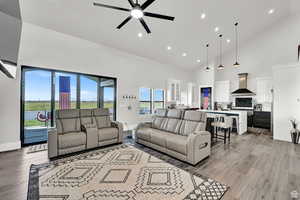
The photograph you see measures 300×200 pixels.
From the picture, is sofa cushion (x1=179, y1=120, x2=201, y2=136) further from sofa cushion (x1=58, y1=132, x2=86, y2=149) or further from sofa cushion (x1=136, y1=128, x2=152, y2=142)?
sofa cushion (x1=58, y1=132, x2=86, y2=149)

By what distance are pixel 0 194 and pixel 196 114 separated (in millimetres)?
3929

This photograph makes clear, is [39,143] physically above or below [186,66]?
below

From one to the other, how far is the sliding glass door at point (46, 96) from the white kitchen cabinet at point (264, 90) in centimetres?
828

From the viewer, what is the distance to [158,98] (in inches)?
307

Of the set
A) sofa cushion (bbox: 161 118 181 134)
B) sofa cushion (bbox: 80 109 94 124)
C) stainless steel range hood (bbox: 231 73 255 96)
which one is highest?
stainless steel range hood (bbox: 231 73 255 96)

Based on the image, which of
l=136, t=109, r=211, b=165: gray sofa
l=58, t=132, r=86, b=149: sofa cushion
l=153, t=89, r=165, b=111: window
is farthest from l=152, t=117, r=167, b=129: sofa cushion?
l=153, t=89, r=165, b=111: window

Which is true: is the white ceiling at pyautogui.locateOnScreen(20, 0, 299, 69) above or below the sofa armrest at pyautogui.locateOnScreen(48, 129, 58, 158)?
above

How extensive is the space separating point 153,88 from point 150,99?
2.04 ft

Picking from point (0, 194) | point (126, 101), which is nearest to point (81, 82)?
point (126, 101)

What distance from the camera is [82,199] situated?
1872mm

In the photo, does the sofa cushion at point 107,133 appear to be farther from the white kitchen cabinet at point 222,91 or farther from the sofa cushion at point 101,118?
the white kitchen cabinet at point 222,91

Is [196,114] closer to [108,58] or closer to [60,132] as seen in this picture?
[60,132]

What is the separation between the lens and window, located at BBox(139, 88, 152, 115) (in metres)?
6.98

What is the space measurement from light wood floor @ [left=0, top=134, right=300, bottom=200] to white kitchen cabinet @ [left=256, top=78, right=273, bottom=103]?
3683 mm
